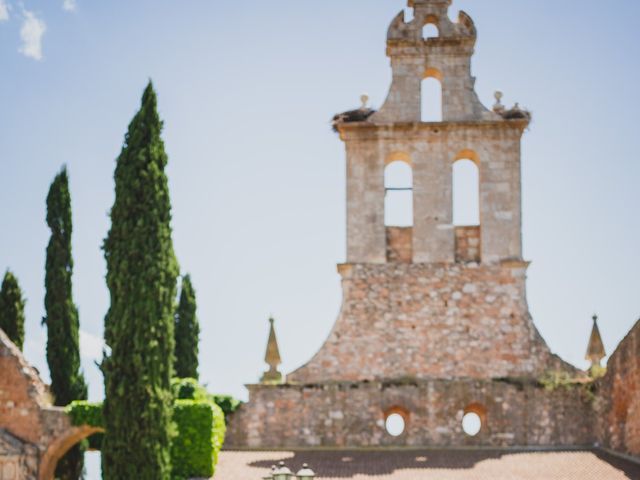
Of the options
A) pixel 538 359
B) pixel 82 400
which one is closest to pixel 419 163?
pixel 538 359

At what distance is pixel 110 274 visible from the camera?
26.6 m

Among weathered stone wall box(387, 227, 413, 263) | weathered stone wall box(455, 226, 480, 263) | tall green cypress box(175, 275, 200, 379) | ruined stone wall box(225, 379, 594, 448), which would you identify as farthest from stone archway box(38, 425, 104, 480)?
weathered stone wall box(455, 226, 480, 263)

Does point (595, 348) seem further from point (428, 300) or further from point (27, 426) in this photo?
point (27, 426)

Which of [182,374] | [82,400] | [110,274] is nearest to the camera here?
[110,274]

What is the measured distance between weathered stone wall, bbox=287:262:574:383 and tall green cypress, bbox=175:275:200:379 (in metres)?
3.17

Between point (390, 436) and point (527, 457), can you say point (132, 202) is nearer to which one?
point (390, 436)

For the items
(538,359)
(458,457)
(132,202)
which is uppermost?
(132,202)

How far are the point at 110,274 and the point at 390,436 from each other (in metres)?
7.57

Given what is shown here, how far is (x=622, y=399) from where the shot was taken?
28031mm

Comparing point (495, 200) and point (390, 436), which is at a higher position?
point (495, 200)

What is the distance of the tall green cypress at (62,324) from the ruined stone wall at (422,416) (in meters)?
3.79

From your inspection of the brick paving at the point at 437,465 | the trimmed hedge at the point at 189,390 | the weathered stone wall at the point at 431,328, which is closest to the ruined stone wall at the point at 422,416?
the brick paving at the point at 437,465

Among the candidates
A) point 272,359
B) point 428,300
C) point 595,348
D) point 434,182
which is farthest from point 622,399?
point 272,359

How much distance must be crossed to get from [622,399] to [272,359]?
26.3ft
